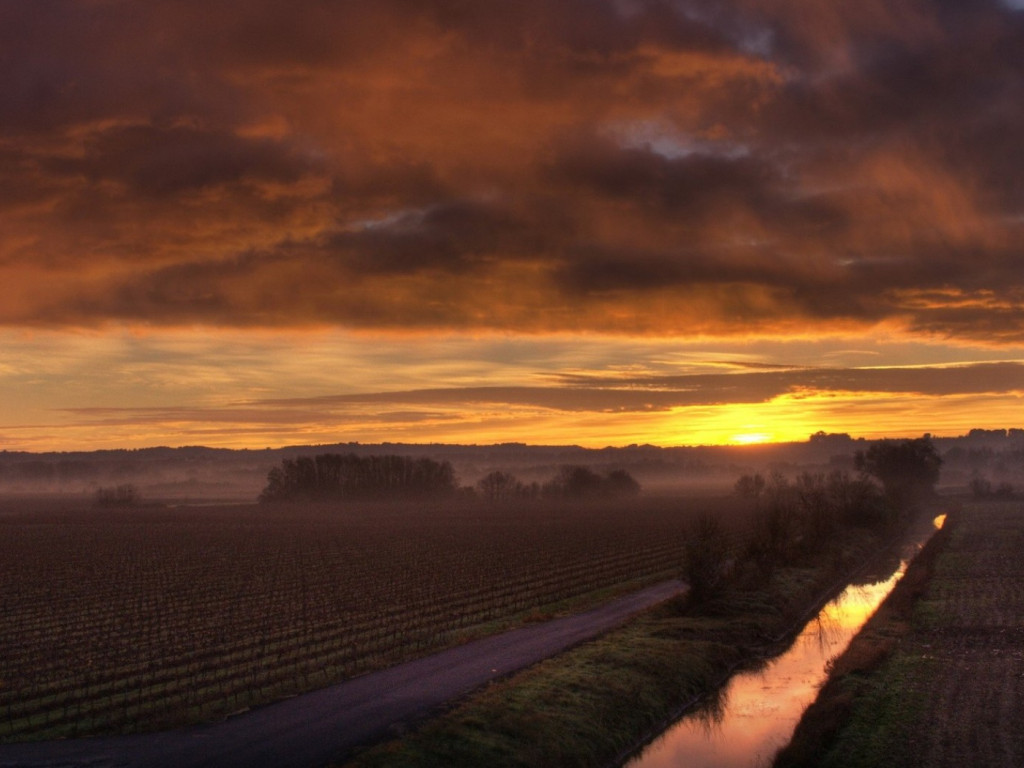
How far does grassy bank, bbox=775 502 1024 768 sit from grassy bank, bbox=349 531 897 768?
4545 mm

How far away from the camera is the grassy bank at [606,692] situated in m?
23.2

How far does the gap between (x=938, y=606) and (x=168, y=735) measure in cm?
3719

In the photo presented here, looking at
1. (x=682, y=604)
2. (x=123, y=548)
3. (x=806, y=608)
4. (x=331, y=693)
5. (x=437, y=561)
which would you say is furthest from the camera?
(x=123, y=548)

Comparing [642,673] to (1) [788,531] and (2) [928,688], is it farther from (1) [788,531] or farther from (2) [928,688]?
(1) [788,531]

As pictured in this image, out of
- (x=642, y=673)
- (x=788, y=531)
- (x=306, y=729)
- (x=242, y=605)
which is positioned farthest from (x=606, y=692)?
(x=788, y=531)

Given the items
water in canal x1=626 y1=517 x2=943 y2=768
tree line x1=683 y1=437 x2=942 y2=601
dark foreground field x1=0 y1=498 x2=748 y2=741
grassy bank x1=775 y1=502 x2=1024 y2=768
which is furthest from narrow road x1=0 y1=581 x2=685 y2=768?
tree line x1=683 y1=437 x2=942 y2=601

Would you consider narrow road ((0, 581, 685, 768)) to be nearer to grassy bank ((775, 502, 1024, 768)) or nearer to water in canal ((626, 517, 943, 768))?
water in canal ((626, 517, 943, 768))

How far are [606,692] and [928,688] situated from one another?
10.2m

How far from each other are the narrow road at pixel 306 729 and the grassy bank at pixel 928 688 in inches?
412

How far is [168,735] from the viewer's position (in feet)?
76.7

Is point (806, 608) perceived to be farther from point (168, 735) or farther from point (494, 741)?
point (168, 735)

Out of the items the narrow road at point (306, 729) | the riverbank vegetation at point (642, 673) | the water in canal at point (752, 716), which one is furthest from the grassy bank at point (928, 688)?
the narrow road at point (306, 729)

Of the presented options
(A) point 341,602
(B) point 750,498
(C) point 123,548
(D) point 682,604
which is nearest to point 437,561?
(A) point 341,602

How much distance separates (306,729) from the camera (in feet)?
78.3
